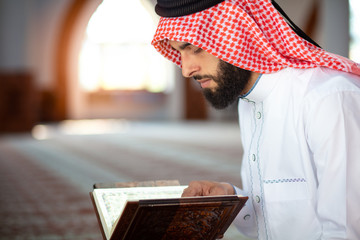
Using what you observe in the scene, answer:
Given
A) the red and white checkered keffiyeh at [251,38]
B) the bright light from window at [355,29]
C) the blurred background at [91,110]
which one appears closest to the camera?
the red and white checkered keffiyeh at [251,38]

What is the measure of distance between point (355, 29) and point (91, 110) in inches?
314

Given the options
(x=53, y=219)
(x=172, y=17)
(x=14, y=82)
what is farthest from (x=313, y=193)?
(x=14, y=82)

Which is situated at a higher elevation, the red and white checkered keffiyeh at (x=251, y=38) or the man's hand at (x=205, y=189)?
the red and white checkered keffiyeh at (x=251, y=38)

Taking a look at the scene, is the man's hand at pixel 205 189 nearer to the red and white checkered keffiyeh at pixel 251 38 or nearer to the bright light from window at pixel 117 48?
the red and white checkered keffiyeh at pixel 251 38

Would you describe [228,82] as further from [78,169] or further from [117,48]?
[117,48]

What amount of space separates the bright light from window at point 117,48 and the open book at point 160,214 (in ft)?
48.0

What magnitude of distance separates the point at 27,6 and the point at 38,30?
370cm

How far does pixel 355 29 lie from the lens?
41.1ft

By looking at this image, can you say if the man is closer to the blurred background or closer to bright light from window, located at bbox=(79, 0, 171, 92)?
the blurred background

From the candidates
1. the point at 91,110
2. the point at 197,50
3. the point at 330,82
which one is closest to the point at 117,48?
the point at 91,110

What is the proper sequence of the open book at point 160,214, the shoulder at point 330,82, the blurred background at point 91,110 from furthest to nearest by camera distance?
the blurred background at point 91,110 → the shoulder at point 330,82 → the open book at point 160,214

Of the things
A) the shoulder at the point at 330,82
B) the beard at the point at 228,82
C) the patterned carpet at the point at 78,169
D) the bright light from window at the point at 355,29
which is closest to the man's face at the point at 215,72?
the beard at the point at 228,82

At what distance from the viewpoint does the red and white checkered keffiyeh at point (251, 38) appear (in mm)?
1453

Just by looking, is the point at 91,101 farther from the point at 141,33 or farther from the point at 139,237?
the point at 139,237
